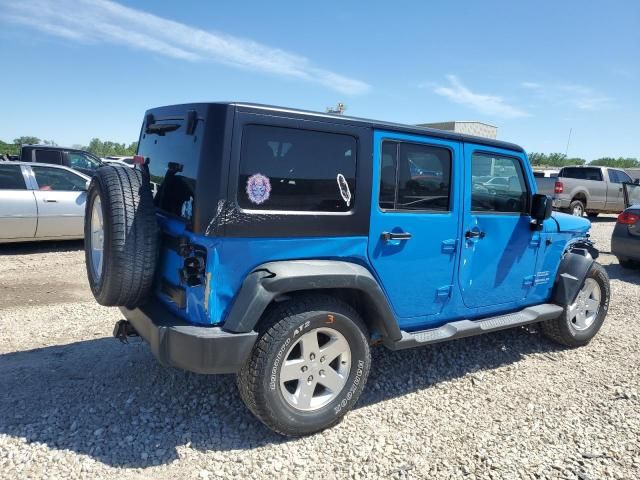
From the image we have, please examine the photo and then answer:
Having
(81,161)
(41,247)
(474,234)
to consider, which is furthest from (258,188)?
(81,161)

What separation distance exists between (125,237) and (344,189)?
1295mm

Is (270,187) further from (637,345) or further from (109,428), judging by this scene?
(637,345)

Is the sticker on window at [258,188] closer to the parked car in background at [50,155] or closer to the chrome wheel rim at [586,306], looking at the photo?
the chrome wheel rim at [586,306]

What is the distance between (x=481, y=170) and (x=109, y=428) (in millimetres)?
3126

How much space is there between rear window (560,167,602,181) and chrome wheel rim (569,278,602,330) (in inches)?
471

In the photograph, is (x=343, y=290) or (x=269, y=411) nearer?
(x=269, y=411)

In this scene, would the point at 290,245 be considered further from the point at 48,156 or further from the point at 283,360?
the point at 48,156

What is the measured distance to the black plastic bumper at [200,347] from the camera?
2.55m

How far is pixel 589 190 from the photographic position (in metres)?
15.0

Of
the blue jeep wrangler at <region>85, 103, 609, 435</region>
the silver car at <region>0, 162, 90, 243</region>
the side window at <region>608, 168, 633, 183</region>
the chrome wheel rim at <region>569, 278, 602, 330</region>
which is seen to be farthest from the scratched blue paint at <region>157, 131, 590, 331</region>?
the side window at <region>608, 168, 633, 183</region>

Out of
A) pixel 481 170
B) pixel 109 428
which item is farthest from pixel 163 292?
pixel 481 170

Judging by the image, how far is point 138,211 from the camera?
280 cm

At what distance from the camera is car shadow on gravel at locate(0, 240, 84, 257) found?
7789 mm

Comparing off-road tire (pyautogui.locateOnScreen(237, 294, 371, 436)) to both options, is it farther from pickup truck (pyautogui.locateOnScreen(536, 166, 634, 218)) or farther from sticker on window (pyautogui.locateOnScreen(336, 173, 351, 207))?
pickup truck (pyautogui.locateOnScreen(536, 166, 634, 218))
